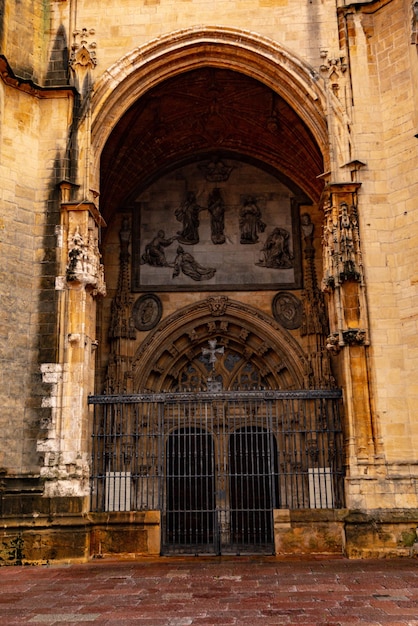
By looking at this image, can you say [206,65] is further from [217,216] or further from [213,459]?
[213,459]

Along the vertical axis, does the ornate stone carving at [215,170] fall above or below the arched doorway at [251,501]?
above

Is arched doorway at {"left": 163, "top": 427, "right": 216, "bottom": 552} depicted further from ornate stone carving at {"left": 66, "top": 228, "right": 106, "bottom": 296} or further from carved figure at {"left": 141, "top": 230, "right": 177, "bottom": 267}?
carved figure at {"left": 141, "top": 230, "right": 177, "bottom": 267}

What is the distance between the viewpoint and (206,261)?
47.3 ft

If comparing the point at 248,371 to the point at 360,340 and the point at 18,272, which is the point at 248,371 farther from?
the point at 18,272

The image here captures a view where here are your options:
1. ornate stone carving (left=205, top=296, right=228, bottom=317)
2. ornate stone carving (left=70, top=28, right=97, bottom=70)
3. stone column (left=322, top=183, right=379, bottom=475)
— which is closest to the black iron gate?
stone column (left=322, top=183, right=379, bottom=475)

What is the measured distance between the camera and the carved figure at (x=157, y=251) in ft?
47.4

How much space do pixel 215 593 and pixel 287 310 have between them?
26.8 feet

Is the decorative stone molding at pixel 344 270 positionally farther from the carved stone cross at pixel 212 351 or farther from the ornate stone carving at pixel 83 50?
the ornate stone carving at pixel 83 50

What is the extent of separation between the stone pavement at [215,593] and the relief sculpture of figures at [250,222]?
24.5 ft

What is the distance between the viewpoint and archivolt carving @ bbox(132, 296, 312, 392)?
13.8 meters

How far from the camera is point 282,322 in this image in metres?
13.9

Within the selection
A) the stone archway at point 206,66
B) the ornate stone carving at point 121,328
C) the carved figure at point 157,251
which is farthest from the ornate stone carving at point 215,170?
the stone archway at point 206,66

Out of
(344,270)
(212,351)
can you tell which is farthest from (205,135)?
(344,270)

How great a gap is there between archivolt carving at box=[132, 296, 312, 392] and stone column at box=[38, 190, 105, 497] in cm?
330
